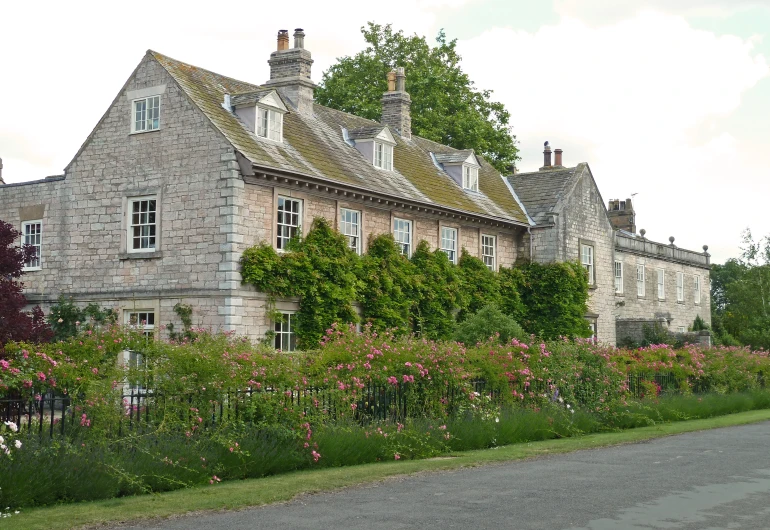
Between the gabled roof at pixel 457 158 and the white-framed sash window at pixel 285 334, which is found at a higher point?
the gabled roof at pixel 457 158

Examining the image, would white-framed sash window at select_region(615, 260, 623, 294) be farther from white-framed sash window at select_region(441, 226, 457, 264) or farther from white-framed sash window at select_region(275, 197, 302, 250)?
white-framed sash window at select_region(275, 197, 302, 250)

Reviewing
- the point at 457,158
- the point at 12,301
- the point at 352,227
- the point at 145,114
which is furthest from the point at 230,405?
the point at 457,158

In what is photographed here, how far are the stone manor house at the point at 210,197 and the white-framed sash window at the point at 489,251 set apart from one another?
0.34 feet

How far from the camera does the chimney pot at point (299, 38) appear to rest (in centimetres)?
3053

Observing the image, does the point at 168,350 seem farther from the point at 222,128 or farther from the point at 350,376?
the point at 222,128

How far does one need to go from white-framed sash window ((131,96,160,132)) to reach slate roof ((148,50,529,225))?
1047mm

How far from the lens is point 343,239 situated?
26812mm

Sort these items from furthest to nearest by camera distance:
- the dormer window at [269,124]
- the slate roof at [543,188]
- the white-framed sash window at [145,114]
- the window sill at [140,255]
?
→ the slate roof at [543,188], the dormer window at [269,124], the white-framed sash window at [145,114], the window sill at [140,255]

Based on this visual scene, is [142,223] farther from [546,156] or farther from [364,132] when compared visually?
[546,156]

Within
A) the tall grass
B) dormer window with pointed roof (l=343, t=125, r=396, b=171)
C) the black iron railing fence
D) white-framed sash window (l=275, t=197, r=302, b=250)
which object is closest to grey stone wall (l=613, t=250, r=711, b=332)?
dormer window with pointed roof (l=343, t=125, r=396, b=171)

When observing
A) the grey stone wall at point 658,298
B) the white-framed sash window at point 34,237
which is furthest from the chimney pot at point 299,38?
the grey stone wall at point 658,298

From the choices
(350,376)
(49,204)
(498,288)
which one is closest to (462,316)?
(498,288)

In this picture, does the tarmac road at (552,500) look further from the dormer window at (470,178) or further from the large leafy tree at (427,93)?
the large leafy tree at (427,93)

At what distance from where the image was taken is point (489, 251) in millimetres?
34406
